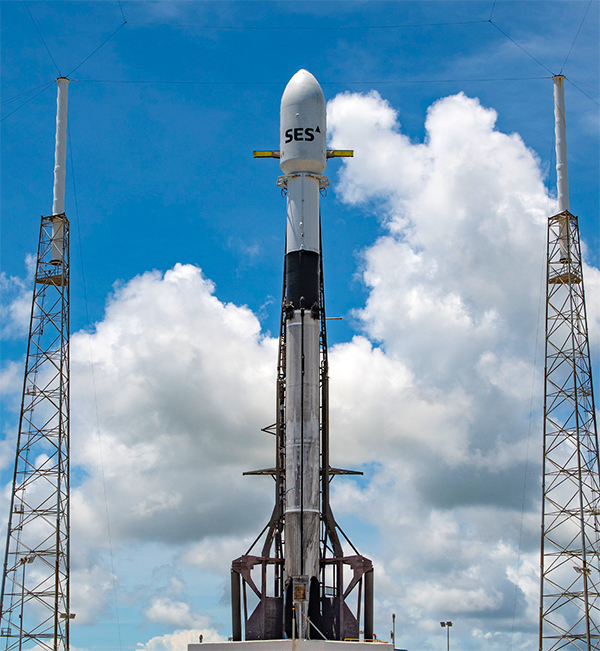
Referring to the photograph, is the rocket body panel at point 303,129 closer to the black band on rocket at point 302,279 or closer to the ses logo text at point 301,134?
the ses logo text at point 301,134

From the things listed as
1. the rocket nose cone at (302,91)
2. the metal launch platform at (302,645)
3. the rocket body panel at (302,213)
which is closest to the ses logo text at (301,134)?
the rocket nose cone at (302,91)

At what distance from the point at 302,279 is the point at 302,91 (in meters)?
10.7

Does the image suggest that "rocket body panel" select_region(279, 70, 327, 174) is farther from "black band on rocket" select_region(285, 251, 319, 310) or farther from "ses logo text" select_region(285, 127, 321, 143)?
"black band on rocket" select_region(285, 251, 319, 310)

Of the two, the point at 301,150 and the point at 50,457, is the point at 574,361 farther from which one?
the point at 50,457

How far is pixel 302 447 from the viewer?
56.0 meters

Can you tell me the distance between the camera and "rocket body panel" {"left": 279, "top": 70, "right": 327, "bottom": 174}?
197 ft

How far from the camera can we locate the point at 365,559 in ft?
184

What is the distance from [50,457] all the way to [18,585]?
6.92 metres

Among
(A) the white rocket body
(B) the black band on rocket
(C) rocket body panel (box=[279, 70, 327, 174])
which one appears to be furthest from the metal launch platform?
(C) rocket body panel (box=[279, 70, 327, 174])

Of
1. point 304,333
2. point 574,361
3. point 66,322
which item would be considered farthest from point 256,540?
point 574,361

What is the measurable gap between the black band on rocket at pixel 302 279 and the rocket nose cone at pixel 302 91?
8673 millimetres

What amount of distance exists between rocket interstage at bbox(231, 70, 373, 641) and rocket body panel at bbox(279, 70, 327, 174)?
0.18 ft

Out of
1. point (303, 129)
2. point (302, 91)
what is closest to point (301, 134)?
point (303, 129)

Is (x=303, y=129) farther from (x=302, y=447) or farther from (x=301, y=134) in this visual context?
(x=302, y=447)
